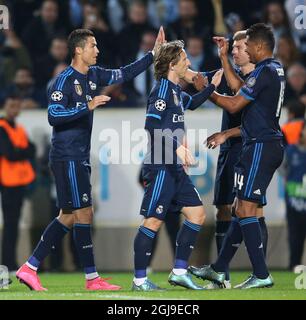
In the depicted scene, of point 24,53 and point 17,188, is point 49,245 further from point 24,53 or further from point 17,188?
point 24,53

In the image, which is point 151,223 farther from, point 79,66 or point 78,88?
point 79,66

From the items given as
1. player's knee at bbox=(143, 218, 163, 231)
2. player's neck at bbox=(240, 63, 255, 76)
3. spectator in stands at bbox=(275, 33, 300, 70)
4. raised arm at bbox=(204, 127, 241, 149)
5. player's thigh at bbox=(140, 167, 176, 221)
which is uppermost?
spectator in stands at bbox=(275, 33, 300, 70)

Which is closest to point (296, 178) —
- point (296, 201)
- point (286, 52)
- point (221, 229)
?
point (296, 201)

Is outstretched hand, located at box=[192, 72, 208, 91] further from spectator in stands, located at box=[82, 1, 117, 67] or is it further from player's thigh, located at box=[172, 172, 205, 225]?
spectator in stands, located at box=[82, 1, 117, 67]

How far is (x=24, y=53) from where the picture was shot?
1355cm

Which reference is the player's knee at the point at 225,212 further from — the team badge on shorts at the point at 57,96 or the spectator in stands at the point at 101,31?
the spectator in stands at the point at 101,31

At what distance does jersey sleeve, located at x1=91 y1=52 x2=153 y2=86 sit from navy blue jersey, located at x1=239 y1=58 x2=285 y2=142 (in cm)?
108

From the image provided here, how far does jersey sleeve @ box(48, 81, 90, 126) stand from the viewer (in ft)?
29.1

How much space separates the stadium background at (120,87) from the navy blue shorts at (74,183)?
371 cm

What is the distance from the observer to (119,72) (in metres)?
9.53

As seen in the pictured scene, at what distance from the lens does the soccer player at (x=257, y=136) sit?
346 inches

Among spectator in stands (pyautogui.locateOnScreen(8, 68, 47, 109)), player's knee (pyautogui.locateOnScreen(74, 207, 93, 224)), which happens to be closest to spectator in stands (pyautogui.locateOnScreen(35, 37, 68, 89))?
spectator in stands (pyautogui.locateOnScreen(8, 68, 47, 109))

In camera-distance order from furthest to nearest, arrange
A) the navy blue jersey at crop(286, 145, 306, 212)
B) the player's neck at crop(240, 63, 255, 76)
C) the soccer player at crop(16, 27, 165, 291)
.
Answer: the navy blue jersey at crop(286, 145, 306, 212)
the player's neck at crop(240, 63, 255, 76)
the soccer player at crop(16, 27, 165, 291)

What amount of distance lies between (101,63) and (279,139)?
4.63 metres
